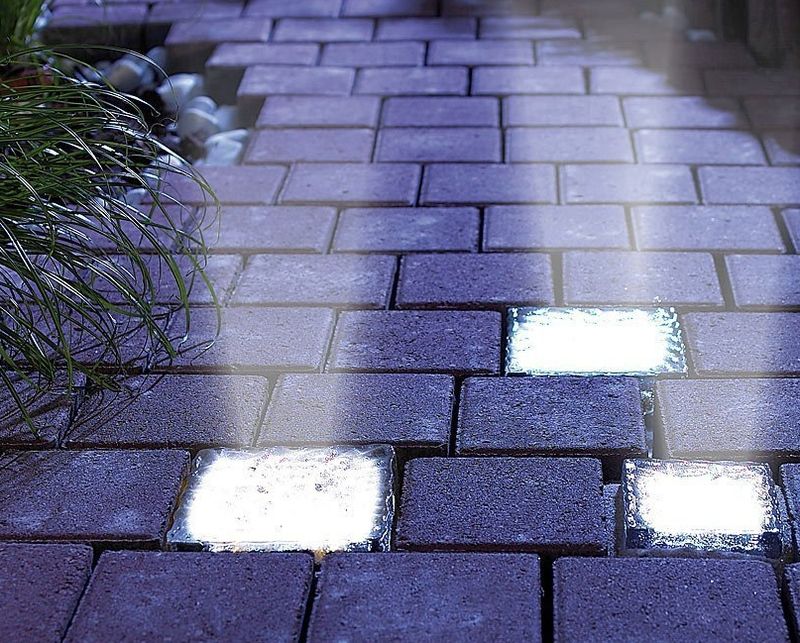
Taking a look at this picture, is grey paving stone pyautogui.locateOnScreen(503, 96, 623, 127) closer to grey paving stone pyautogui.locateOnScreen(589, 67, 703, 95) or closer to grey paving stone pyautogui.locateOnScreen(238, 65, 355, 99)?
grey paving stone pyautogui.locateOnScreen(589, 67, 703, 95)

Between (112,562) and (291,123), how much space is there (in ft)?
6.19

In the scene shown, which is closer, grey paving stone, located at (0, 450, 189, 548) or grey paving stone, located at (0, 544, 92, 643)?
grey paving stone, located at (0, 544, 92, 643)

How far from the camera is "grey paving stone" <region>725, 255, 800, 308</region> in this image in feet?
7.82

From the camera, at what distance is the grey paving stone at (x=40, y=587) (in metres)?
1.60

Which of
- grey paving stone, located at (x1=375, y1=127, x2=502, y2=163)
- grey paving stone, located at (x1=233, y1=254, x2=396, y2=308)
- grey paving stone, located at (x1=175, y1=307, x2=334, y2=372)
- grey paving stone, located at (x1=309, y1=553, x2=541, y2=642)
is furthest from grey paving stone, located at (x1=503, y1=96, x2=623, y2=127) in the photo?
grey paving stone, located at (x1=309, y1=553, x2=541, y2=642)

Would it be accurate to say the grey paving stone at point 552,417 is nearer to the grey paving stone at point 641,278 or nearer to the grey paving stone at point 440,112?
the grey paving stone at point 641,278

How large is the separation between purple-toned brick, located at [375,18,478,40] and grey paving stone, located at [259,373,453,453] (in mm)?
2128

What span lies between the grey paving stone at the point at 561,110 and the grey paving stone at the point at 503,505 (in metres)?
1.62

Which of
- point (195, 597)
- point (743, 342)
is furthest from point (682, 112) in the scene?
point (195, 597)

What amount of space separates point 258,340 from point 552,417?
0.63 metres

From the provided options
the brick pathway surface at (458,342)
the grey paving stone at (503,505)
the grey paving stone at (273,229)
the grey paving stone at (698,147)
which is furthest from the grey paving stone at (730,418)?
the grey paving stone at (698,147)

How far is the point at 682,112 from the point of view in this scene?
333 cm

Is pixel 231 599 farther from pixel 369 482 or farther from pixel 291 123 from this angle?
pixel 291 123

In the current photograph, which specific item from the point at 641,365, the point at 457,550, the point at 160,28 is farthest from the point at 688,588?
the point at 160,28
